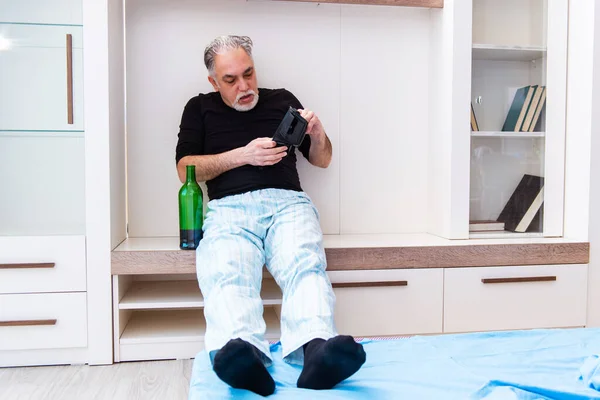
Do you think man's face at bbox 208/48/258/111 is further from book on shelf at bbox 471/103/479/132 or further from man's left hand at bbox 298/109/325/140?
book on shelf at bbox 471/103/479/132

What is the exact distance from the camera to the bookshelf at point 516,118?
2496 millimetres

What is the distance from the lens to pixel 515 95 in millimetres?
2547

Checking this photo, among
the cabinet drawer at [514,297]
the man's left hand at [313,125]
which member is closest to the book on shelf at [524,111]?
the cabinet drawer at [514,297]

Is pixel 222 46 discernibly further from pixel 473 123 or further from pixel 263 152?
pixel 473 123

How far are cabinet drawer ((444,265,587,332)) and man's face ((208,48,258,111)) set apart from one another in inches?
42.3

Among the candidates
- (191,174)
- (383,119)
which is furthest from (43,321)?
(383,119)

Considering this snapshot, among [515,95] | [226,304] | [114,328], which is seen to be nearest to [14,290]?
[114,328]

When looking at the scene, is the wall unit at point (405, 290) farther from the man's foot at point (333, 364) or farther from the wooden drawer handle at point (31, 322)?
the man's foot at point (333, 364)

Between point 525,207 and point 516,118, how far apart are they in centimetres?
41

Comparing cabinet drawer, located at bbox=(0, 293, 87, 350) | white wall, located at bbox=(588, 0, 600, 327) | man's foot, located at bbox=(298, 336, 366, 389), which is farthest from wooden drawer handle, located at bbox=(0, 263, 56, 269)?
white wall, located at bbox=(588, 0, 600, 327)

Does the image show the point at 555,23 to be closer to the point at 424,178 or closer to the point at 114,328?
the point at 424,178

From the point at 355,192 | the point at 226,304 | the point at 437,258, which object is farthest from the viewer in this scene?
the point at 355,192

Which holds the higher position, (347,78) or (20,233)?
(347,78)

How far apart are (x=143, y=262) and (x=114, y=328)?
0.90 ft
